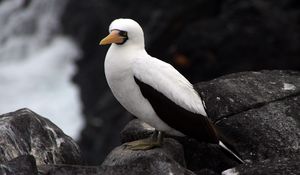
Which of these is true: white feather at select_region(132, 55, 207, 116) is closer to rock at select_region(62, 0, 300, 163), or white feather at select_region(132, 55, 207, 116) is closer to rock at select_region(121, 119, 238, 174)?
rock at select_region(121, 119, 238, 174)

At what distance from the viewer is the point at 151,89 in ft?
22.2

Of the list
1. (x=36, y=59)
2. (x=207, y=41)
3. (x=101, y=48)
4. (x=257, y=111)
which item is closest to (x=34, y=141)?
(x=257, y=111)

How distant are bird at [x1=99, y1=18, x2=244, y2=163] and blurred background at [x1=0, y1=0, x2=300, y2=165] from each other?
898 centimetres

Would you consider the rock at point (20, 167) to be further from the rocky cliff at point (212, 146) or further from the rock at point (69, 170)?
the rock at point (69, 170)

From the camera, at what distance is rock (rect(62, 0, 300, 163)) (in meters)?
16.3

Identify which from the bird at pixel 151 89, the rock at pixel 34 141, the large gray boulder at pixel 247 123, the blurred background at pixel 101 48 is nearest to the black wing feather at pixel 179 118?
the bird at pixel 151 89

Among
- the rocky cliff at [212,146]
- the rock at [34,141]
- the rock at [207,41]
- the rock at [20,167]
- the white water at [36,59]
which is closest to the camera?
the rock at [20,167]

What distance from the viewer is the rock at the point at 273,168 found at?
6234 millimetres

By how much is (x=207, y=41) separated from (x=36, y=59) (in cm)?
792

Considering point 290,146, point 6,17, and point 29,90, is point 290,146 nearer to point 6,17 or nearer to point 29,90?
point 29,90

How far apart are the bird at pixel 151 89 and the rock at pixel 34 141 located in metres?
0.80

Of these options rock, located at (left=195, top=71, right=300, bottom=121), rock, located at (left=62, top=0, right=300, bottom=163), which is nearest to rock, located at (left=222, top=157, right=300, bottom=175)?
rock, located at (left=195, top=71, right=300, bottom=121)

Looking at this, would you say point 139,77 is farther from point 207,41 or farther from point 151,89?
point 207,41

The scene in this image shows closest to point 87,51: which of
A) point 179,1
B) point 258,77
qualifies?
point 179,1
